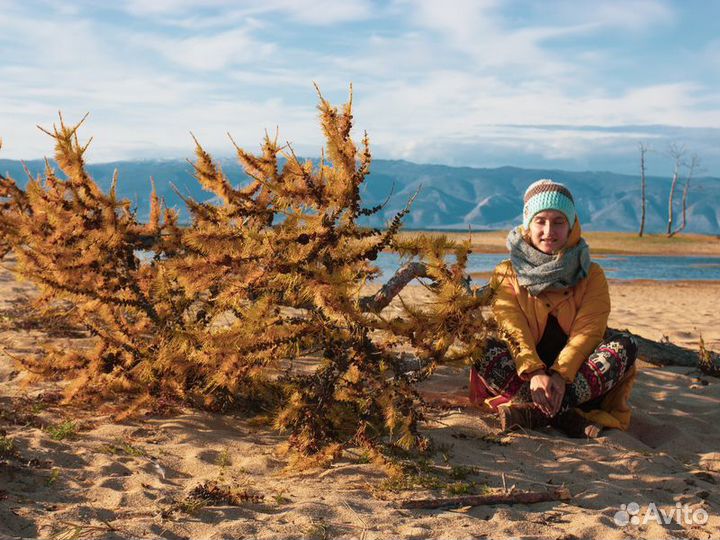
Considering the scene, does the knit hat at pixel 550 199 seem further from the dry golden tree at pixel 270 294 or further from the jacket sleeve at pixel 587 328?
A: the dry golden tree at pixel 270 294

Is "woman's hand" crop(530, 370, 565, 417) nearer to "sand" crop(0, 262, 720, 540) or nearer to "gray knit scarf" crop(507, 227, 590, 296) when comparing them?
"sand" crop(0, 262, 720, 540)

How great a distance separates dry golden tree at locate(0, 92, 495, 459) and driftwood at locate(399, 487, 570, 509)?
42 centimetres

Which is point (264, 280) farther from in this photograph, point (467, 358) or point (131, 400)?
point (131, 400)

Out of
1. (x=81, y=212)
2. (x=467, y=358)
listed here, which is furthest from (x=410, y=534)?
(x=81, y=212)

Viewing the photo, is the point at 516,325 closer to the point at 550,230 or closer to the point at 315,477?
the point at 550,230

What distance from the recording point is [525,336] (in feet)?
13.4

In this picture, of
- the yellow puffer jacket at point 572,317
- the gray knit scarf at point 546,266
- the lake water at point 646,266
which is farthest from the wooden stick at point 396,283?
the lake water at point 646,266

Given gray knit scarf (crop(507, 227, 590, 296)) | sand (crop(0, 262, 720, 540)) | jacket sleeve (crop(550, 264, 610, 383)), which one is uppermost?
gray knit scarf (crop(507, 227, 590, 296))

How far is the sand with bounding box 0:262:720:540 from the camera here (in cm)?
277

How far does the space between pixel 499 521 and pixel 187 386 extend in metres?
2.34

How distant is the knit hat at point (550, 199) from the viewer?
3994mm

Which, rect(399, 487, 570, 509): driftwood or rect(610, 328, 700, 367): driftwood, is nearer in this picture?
rect(399, 487, 570, 509): driftwood

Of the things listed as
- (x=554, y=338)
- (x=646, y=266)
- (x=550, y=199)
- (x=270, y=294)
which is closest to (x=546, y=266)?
(x=550, y=199)

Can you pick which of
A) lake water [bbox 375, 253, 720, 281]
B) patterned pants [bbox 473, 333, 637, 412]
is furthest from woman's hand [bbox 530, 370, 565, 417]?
lake water [bbox 375, 253, 720, 281]
